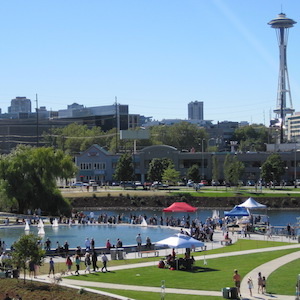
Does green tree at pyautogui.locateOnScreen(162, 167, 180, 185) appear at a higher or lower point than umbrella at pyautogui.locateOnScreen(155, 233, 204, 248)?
higher

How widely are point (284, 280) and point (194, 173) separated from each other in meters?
93.0

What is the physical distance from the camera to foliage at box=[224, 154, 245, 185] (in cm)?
12275

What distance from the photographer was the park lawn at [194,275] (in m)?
36.3

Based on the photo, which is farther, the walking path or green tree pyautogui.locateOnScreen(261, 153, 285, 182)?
green tree pyautogui.locateOnScreen(261, 153, 285, 182)

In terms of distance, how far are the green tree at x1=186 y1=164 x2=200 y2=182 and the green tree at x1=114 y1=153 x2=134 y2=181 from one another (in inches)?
455

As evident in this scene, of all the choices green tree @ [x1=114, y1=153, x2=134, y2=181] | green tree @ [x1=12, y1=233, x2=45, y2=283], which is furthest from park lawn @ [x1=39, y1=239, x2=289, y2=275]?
green tree @ [x1=114, y1=153, x2=134, y2=181]

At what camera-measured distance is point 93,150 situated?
143 m

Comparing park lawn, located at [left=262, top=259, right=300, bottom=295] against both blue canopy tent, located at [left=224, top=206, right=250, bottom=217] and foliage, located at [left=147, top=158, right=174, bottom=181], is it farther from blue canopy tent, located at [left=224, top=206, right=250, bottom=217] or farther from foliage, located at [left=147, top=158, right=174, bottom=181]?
foliage, located at [left=147, top=158, right=174, bottom=181]

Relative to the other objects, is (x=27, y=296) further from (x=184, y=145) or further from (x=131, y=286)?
(x=184, y=145)

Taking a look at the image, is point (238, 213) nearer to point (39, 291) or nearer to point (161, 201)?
point (39, 291)

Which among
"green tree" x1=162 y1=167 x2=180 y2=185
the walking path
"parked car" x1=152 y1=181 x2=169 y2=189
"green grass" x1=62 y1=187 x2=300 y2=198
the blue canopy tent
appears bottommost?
the walking path

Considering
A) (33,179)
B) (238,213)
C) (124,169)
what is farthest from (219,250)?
(124,169)

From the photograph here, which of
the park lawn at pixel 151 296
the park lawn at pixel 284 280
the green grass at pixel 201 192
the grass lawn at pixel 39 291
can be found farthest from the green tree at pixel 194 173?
the park lawn at pixel 151 296

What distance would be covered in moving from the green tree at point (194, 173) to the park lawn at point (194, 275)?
8412 cm
